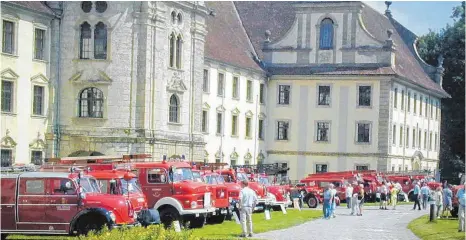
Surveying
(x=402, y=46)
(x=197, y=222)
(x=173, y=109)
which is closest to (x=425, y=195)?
(x=173, y=109)

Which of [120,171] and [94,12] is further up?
[94,12]

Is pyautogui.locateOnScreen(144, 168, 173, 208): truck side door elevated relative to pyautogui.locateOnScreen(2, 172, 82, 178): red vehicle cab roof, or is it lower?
lower

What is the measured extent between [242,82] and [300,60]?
6347 mm

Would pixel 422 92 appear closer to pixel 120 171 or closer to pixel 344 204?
pixel 344 204

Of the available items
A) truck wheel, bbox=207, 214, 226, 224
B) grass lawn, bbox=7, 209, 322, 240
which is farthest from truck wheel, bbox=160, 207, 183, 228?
truck wheel, bbox=207, 214, 226, 224

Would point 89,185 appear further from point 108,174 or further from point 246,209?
Answer: point 246,209

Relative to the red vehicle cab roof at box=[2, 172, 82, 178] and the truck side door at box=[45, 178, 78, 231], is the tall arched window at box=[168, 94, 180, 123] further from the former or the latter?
the truck side door at box=[45, 178, 78, 231]

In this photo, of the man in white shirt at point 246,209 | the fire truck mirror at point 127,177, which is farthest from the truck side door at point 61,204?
the man in white shirt at point 246,209

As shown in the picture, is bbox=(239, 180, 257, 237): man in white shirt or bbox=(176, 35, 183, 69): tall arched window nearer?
bbox=(239, 180, 257, 237): man in white shirt

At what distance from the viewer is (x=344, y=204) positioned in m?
61.2

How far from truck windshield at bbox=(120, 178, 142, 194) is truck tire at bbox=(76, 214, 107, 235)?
6.29 feet

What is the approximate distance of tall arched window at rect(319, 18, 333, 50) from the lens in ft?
253

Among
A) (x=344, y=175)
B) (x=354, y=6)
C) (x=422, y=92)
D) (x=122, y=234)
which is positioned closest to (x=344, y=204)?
(x=344, y=175)

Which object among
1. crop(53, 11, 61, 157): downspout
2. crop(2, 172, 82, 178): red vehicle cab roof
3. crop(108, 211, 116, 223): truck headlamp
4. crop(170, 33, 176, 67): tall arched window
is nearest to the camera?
crop(108, 211, 116, 223): truck headlamp
